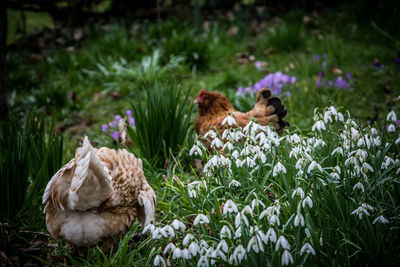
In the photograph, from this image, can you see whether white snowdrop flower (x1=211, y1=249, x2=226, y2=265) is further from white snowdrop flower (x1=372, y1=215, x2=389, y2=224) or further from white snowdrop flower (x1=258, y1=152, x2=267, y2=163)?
white snowdrop flower (x1=372, y1=215, x2=389, y2=224)

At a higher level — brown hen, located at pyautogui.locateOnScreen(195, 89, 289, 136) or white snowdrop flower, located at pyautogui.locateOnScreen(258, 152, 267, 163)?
white snowdrop flower, located at pyautogui.locateOnScreen(258, 152, 267, 163)

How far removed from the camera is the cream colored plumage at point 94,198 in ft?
5.83

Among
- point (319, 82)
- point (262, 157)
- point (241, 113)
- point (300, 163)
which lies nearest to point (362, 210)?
point (300, 163)

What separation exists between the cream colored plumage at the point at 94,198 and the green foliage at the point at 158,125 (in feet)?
2.68

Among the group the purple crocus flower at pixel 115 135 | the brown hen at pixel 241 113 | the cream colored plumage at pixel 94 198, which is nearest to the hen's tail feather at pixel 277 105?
the brown hen at pixel 241 113

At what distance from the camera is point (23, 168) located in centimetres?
231

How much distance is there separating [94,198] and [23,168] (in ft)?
2.65

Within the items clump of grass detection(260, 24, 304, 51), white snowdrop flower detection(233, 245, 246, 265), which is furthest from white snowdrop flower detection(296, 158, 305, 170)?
clump of grass detection(260, 24, 304, 51)

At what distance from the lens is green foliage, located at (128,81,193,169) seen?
9.60 ft

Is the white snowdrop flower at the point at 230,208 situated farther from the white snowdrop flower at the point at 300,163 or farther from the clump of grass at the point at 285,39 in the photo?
the clump of grass at the point at 285,39

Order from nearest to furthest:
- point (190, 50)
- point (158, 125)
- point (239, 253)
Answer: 1. point (239, 253)
2. point (158, 125)
3. point (190, 50)

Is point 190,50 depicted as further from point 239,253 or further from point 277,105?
point 239,253

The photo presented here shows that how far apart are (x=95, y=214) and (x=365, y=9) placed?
594 centimetres

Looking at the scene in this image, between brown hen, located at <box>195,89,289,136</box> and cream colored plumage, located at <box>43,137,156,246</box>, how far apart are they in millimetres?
1002
